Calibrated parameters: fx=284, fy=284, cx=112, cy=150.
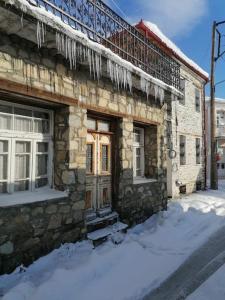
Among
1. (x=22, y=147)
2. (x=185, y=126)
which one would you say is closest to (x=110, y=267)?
(x=22, y=147)

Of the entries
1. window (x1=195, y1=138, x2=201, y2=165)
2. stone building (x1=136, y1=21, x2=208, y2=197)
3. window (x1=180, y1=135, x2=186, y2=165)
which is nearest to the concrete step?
→ stone building (x1=136, y1=21, x2=208, y2=197)

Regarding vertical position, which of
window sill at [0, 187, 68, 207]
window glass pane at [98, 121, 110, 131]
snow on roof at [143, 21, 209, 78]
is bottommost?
window sill at [0, 187, 68, 207]

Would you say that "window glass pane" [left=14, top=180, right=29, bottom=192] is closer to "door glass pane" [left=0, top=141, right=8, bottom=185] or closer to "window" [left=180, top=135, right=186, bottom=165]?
"door glass pane" [left=0, top=141, right=8, bottom=185]

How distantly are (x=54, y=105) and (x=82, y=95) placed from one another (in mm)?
607

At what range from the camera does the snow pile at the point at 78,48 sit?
3.72 metres

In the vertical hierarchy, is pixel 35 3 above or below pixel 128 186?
above

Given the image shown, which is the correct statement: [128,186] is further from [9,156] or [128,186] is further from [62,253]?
[9,156]

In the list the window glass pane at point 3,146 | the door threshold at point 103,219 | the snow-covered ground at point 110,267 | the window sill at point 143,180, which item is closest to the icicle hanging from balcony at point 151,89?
the window sill at point 143,180

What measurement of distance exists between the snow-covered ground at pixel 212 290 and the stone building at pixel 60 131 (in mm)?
2271

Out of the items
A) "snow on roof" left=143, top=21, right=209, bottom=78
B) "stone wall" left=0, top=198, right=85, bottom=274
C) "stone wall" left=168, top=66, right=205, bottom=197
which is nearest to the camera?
"stone wall" left=0, top=198, right=85, bottom=274

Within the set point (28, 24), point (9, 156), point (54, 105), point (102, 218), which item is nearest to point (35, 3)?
point (28, 24)

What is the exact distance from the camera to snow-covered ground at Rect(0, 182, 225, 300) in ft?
11.5

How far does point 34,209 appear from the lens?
14.2 ft

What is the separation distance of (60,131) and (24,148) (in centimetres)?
71
